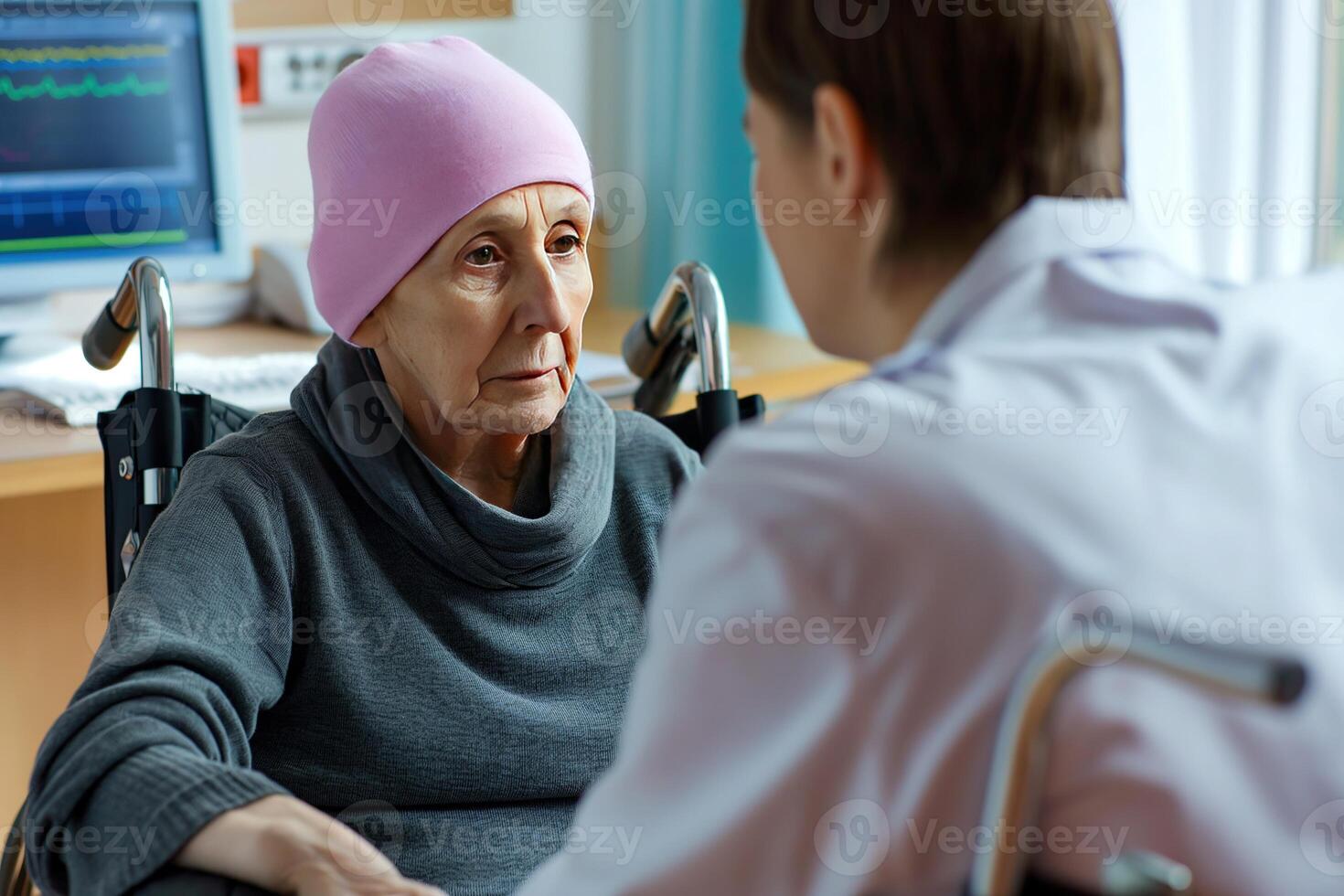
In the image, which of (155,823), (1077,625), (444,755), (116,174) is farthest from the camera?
(116,174)

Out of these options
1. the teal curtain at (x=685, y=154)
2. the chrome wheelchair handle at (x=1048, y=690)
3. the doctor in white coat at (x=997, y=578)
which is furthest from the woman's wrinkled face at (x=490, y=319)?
the teal curtain at (x=685, y=154)

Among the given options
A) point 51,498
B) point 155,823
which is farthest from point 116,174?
point 155,823

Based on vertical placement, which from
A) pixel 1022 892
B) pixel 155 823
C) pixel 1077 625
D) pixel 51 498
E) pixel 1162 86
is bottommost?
pixel 51 498

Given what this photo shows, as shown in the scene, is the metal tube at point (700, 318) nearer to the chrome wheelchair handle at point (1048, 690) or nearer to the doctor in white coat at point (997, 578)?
the doctor in white coat at point (997, 578)

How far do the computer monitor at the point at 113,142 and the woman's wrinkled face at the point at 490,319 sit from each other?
1.08m

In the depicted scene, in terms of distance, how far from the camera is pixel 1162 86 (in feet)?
6.81

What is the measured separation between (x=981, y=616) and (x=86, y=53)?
199cm

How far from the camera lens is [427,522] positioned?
1.28m

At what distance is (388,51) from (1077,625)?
2.99 ft

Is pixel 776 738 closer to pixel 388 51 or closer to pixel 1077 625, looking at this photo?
pixel 1077 625

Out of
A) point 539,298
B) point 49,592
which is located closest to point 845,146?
point 539,298

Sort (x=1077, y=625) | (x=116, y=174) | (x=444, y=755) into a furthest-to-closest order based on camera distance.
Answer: (x=116, y=174) → (x=444, y=755) → (x=1077, y=625)

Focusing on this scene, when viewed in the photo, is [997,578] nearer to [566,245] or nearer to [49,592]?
[566,245]

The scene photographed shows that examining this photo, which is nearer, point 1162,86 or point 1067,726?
point 1067,726
